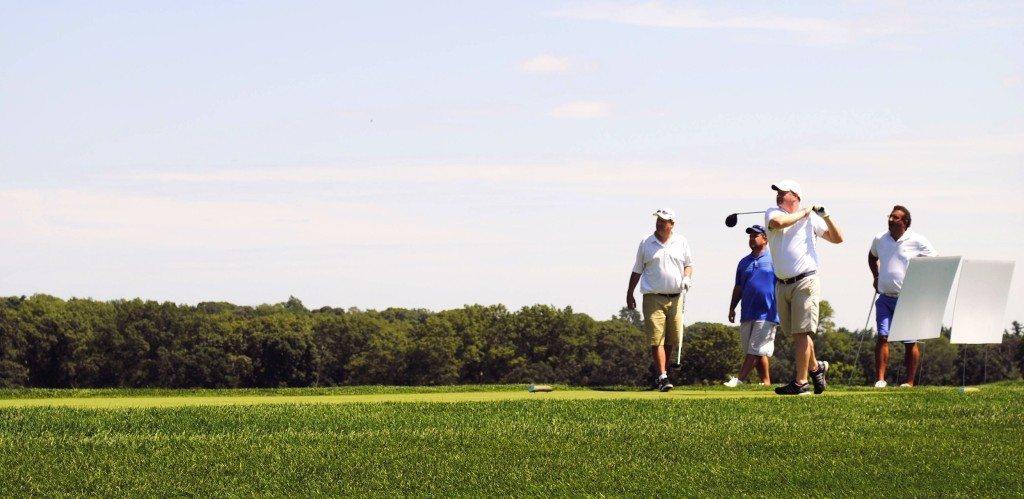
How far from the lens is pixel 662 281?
57.0 ft

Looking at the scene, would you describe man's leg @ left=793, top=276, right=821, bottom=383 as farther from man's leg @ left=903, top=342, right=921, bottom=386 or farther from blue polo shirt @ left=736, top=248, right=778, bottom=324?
blue polo shirt @ left=736, top=248, right=778, bottom=324

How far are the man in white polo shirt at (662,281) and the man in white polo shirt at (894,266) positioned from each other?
3.14 meters

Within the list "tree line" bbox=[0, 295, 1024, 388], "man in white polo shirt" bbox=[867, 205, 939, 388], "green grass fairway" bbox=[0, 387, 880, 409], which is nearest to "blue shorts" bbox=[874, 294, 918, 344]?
"man in white polo shirt" bbox=[867, 205, 939, 388]

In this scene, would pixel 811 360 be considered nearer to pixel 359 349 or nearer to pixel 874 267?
pixel 874 267

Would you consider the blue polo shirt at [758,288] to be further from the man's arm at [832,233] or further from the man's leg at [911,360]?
the man's arm at [832,233]

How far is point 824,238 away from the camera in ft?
49.8

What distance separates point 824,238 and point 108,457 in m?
8.46

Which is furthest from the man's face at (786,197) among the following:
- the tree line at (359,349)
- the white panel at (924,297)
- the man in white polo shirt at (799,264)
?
the tree line at (359,349)

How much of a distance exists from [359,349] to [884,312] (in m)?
78.0

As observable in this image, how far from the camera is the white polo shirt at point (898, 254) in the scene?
19.1m

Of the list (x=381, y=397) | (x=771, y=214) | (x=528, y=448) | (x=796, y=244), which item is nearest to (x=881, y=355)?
(x=796, y=244)

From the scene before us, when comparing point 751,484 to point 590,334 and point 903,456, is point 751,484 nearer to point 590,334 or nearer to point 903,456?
point 903,456

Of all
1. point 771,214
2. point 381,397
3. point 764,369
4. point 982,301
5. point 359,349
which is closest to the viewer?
point 771,214

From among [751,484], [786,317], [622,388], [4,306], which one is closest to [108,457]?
[751,484]
